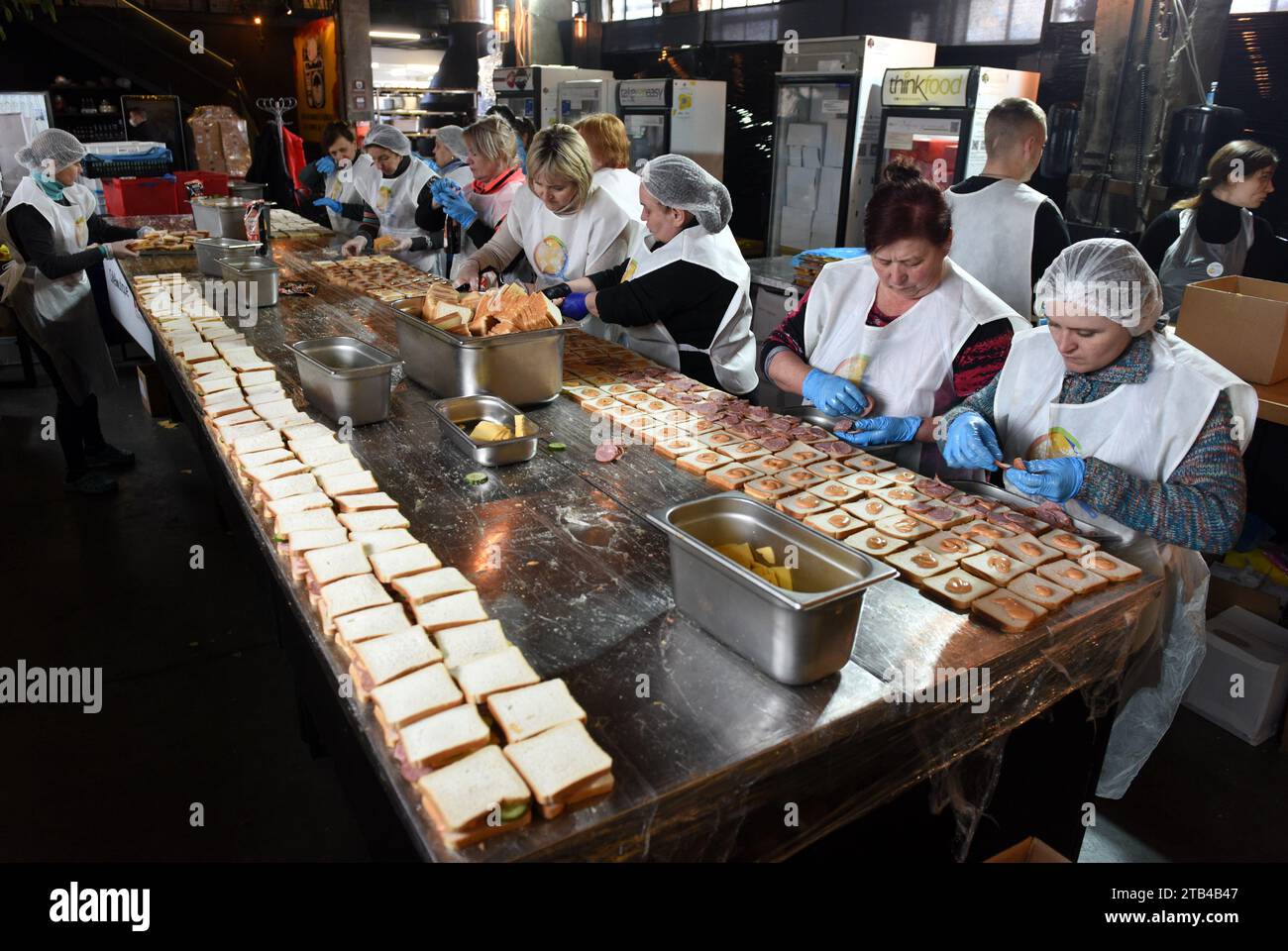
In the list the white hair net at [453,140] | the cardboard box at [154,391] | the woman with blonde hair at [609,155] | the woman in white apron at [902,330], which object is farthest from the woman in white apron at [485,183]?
the woman in white apron at [902,330]

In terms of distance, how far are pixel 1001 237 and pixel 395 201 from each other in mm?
4069

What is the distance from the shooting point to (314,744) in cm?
292

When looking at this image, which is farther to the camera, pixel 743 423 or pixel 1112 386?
pixel 743 423

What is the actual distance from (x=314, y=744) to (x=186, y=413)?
1.39 meters

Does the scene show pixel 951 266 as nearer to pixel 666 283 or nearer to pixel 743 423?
pixel 743 423

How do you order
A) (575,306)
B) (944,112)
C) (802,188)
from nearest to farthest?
(575,306), (944,112), (802,188)

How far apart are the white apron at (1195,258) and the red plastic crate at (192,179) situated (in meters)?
7.30

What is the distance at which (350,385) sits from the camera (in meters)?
2.62

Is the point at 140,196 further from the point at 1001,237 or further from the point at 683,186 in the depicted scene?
the point at 1001,237

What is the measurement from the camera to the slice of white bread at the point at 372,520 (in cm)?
200

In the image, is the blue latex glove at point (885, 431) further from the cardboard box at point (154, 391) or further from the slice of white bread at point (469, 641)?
the cardboard box at point (154, 391)

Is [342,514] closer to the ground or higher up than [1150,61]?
closer to the ground

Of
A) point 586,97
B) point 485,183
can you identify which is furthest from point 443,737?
point 586,97
